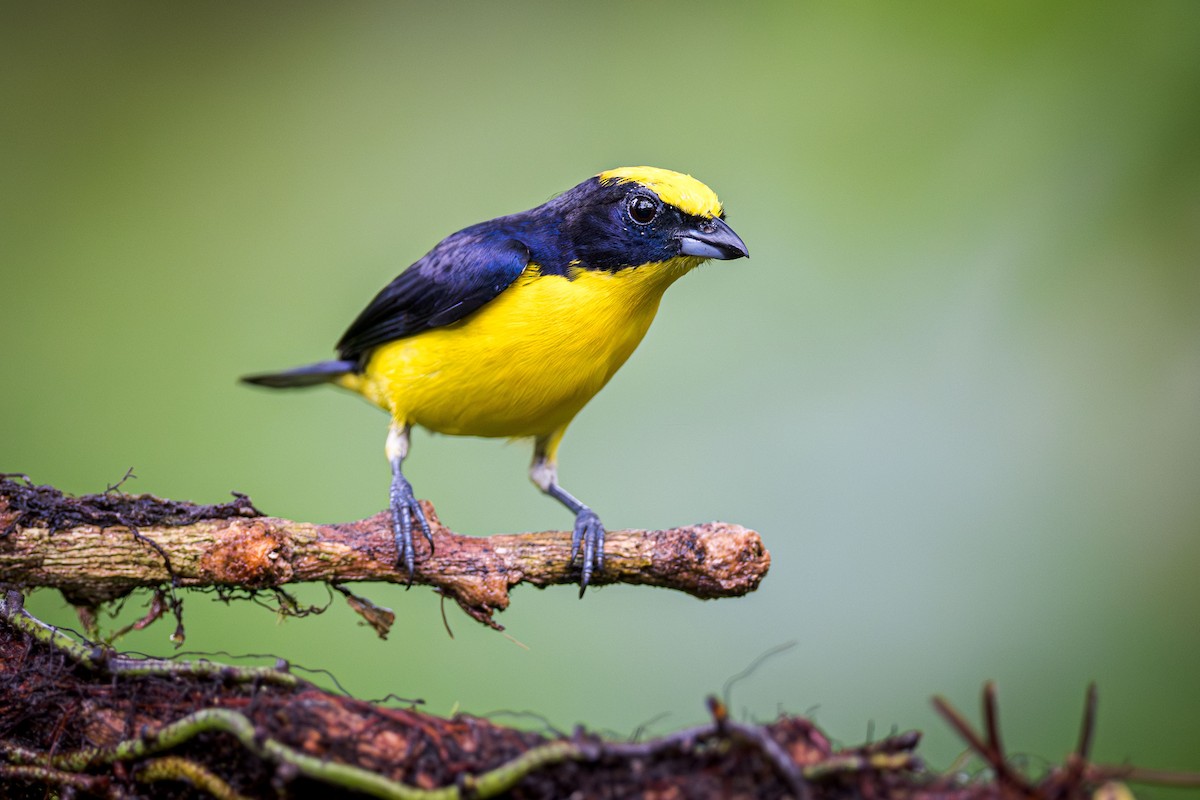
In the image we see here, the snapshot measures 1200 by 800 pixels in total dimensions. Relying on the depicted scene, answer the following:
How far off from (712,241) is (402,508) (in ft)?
4.30

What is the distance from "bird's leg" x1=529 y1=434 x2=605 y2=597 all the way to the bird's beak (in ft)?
3.06

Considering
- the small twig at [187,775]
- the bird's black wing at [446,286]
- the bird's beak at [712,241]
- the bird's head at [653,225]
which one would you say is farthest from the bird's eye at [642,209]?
the small twig at [187,775]

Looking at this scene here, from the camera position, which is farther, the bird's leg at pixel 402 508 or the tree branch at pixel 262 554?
the bird's leg at pixel 402 508

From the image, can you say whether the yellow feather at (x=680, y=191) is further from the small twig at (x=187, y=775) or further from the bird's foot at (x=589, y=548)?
the small twig at (x=187, y=775)

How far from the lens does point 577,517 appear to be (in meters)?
A: 3.51

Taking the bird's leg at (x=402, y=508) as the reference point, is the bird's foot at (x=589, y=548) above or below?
below

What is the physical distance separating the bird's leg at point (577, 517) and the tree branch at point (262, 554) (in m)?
0.04

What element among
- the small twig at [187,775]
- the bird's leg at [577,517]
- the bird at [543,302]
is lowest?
the small twig at [187,775]

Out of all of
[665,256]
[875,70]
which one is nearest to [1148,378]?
[875,70]

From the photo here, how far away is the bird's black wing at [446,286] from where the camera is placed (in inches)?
139

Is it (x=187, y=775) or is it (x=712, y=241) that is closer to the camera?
(x=187, y=775)

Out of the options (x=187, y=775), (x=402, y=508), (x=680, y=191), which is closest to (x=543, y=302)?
(x=680, y=191)

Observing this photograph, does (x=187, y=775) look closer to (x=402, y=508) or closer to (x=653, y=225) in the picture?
(x=402, y=508)

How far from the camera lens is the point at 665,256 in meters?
3.41
